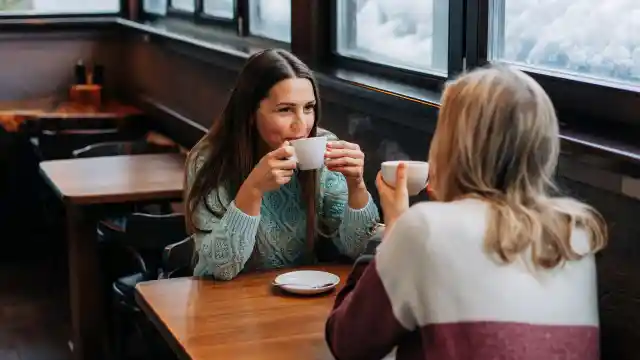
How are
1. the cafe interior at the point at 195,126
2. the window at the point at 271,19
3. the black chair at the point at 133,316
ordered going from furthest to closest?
the window at the point at 271,19, the black chair at the point at 133,316, the cafe interior at the point at 195,126

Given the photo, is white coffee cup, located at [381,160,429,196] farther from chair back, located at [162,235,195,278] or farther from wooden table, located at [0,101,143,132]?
wooden table, located at [0,101,143,132]

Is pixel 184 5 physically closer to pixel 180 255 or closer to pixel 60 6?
pixel 60 6

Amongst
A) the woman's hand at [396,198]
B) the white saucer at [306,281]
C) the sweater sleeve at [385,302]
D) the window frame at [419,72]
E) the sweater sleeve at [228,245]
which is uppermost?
the window frame at [419,72]

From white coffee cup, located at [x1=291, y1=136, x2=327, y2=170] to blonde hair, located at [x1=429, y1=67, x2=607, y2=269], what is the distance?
0.64 meters

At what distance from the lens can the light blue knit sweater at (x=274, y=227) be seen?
2316 mm

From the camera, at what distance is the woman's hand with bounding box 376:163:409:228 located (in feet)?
6.10

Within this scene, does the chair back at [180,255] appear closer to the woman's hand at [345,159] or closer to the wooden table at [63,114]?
the woman's hand at [345,159]

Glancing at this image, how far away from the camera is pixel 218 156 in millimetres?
2494

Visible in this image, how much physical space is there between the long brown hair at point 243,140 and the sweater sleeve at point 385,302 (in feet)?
2.76

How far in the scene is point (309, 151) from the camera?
87.0 inches

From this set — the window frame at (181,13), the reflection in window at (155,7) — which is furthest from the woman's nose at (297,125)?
the reflection in window at (155,7)

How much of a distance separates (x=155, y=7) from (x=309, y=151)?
12.3 feet

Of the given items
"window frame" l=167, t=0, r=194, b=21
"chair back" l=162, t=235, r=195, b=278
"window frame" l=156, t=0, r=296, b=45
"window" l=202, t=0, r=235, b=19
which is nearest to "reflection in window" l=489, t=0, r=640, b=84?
"chair back" l=162, t=235, r=195, b=278

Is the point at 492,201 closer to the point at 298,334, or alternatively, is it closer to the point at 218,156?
the point at 298,334
